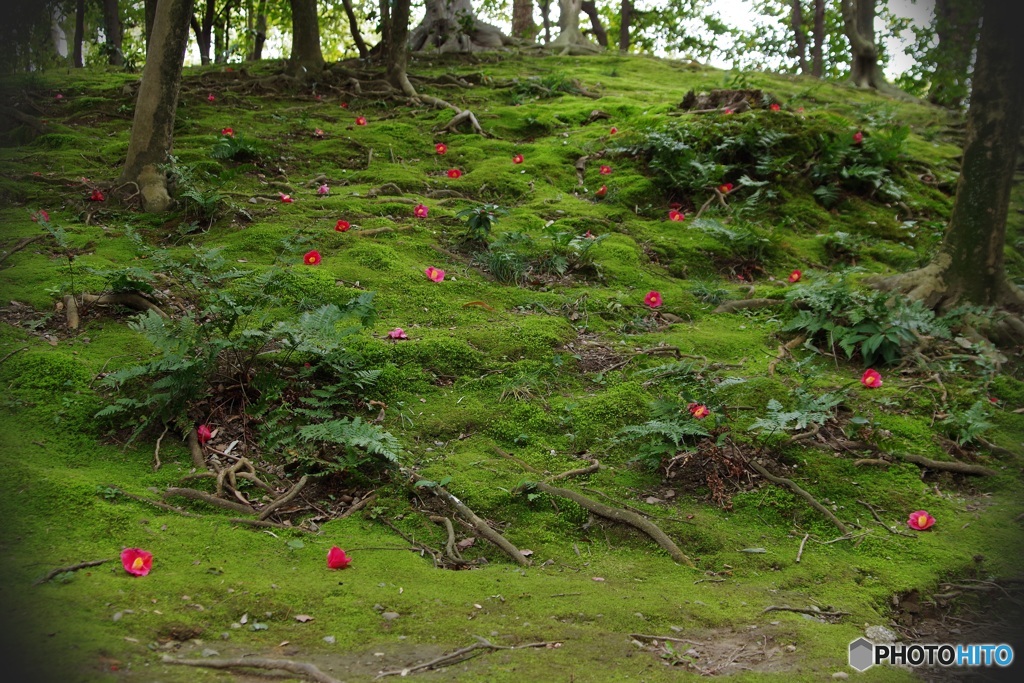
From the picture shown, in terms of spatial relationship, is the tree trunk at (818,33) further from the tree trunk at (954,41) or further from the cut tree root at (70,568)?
the cut tree root at (70,568)

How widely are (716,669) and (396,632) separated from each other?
1.12 metres

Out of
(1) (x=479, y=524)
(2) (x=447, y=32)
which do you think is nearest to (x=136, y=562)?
(1) (x=479, y=524)

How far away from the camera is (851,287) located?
20.1 feet

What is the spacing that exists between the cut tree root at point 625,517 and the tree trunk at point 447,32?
11464 millimetres

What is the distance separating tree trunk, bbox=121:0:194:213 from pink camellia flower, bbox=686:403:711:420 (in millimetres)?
4835

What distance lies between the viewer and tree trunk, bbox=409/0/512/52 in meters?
13.7

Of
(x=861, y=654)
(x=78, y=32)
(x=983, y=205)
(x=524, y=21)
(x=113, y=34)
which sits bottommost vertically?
(x=861, y=654)

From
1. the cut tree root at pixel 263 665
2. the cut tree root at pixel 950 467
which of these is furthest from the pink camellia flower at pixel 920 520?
the cut tree root at pixel 263 665

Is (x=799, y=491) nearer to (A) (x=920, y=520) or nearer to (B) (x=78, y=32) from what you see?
(A) (x=920, y=520)

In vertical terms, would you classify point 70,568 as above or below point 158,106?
below

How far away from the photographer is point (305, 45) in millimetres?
10953

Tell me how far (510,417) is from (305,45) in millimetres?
8693

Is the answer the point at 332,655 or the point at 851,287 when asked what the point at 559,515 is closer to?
the point at 332,655

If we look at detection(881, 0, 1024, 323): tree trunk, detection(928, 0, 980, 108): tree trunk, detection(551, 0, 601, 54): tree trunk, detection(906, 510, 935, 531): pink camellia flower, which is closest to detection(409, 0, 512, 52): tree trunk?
detection(551, 0, 601, 54): tree trunk
